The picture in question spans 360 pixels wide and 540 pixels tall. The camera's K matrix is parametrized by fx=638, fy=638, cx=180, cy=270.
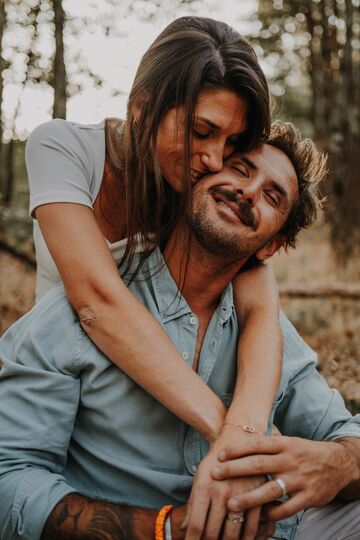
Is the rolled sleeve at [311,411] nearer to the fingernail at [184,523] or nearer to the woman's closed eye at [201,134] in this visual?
the fingernail at [184,523]

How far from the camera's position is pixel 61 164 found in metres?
2.43

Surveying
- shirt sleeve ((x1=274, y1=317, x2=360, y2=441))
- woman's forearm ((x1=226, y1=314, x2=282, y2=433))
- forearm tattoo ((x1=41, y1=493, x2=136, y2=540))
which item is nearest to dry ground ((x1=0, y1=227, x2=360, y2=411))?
shirt sleeve ((x1=274, y1=317, x2=360, y2=441))

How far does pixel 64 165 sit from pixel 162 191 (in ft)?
1.36

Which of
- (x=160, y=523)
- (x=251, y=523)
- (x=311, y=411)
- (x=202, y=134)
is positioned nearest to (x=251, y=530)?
(x=251, y=523)

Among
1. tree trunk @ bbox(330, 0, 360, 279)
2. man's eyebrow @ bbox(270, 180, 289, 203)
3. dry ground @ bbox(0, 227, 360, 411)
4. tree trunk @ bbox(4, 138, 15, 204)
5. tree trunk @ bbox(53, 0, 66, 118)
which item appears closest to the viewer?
man's eyebrow @ bbox(270, 180, 289, 203)

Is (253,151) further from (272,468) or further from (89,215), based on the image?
(272,468)

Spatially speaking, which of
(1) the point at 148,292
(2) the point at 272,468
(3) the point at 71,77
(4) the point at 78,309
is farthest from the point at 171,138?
(3) the point at 71,77

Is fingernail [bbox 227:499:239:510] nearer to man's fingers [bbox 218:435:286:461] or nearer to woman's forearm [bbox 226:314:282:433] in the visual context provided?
man's fingers [bbox 218:435:286:461]

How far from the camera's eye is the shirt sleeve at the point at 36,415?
1.70 meters

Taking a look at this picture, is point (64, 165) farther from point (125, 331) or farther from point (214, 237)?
point (125, 331)

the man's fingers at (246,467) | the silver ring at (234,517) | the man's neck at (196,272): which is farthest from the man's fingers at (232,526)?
the man's neck at (196,272)

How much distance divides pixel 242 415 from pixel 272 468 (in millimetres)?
170

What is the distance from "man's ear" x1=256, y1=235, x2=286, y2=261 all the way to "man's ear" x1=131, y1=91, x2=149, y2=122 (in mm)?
697

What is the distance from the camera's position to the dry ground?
5.29m
